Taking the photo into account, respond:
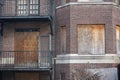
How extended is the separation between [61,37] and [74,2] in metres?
2.48

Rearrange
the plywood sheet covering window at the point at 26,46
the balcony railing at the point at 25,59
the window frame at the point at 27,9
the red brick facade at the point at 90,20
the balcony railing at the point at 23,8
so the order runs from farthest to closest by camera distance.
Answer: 1. the window frame at the point at 27,9
2. the balcony railing at the point at 23,8
3. the plywood sheet covering window at the point at 26,46
4. the balcony railing at the point at 25,59
5. the red brick facade at the point at 90,20

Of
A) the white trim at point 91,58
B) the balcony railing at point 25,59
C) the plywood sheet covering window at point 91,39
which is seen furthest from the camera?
the balcony railing at point 25,59

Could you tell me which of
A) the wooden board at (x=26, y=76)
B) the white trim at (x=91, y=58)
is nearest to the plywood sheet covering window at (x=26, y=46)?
the wooden board at (x=26, y=76)

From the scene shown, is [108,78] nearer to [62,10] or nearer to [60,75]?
[60,75]

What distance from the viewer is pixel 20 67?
66.4 ft

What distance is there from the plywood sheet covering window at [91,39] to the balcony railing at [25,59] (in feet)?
7.35

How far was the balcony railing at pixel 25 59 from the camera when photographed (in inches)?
818

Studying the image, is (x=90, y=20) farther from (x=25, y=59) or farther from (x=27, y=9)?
(x=25, y=59)

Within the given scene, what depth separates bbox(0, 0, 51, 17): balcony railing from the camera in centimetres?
2153

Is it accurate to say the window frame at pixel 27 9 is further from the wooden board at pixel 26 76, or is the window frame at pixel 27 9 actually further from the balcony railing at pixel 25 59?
the wooden board at pixel 26 76

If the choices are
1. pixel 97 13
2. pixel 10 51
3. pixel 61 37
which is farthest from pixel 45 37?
pixel 97 13

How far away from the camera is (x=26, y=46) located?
70.6ft

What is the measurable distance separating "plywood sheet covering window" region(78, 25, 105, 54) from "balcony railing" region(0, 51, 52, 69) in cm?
224

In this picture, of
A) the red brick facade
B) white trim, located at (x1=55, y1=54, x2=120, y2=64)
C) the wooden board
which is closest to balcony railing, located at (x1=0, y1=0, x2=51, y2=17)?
the red brick facade
